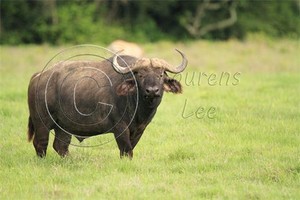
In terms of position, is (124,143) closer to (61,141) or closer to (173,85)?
(173,85)

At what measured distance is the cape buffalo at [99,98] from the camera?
9.48 metres

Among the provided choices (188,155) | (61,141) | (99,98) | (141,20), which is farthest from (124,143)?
(141,20)

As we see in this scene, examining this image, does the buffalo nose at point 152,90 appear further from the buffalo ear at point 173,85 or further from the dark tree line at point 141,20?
the dark tree line at point 141,20

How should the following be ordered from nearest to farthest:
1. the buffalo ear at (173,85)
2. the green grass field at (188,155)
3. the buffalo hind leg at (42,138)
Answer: the green grass field at (188,155) → the buffalo ear at (173,85) → the buffalo hind leg at (42,138)

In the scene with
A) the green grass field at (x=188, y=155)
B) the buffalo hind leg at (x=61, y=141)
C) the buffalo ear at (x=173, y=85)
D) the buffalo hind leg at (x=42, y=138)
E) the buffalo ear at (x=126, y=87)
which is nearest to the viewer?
the green grass field at (x=188, y=155)

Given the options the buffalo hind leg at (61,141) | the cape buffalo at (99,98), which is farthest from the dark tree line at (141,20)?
the cape buffalo at (99,98)

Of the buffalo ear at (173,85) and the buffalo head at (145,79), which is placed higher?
the buffalo head at (145,79)

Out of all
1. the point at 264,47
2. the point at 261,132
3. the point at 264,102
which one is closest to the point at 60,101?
the point at 261,132

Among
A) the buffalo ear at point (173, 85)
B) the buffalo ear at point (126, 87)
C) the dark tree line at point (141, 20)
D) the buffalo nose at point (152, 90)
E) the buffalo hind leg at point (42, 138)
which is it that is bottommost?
the dark tree line at point (141, 20)

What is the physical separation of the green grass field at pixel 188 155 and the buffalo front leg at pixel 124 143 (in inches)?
7.2

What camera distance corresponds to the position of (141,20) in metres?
44.6

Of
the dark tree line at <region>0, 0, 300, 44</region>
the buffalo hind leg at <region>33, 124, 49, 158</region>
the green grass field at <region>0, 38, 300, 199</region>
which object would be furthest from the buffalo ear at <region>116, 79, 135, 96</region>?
the dark tree line at <region>0, 0, 300, 44</region>

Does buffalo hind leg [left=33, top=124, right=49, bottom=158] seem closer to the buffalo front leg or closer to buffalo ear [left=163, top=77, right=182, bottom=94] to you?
the buffalo front leg

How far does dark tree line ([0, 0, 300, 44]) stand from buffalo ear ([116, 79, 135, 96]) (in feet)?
98.3
